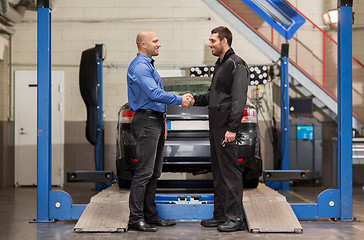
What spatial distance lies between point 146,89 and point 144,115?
252 mm

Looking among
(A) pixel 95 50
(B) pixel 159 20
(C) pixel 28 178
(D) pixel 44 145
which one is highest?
(B) pixel 159 20

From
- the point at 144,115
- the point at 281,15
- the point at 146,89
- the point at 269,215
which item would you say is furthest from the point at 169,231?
the point at 281,15

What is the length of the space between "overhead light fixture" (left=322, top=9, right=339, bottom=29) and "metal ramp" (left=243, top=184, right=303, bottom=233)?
6.08 meters

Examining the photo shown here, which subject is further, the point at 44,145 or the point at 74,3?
the point at 74,3

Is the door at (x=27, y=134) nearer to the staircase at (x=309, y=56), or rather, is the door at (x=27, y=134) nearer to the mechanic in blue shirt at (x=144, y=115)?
the staircase at (x=309, y=56)

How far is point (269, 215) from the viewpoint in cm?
457

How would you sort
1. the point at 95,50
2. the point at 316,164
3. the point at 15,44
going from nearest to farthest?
the point at 95,50
the point at 316,164
the point at 15,44

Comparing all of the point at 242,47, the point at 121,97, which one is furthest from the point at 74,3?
the point at 242,47

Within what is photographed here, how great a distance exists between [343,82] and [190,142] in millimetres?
1729

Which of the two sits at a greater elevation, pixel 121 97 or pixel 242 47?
pixel 242 47

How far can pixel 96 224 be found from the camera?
14.7 ft

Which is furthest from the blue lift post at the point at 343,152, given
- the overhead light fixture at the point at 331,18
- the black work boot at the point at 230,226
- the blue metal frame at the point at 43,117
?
the overhead light fixture at the point at 331,18

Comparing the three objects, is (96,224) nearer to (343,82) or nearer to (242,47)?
(343,82)

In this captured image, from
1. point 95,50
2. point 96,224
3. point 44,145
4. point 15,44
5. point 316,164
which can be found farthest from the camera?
point 15,44
